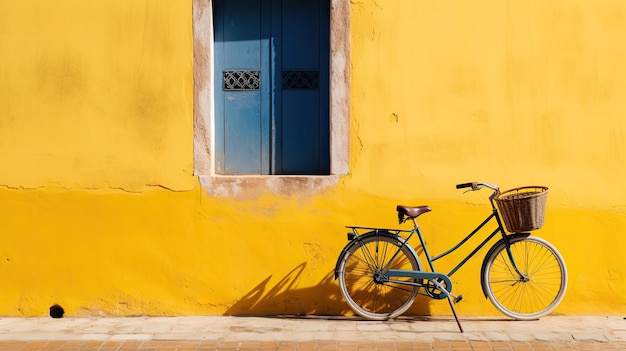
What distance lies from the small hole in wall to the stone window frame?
1.58 meters

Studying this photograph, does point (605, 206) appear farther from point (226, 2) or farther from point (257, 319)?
point (226, 2)

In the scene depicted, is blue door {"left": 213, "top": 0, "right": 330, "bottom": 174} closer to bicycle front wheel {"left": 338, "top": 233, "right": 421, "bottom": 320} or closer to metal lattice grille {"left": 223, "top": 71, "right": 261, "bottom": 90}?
metal lattice grille {"left": 223, "top": 71, "right": 261, "bottom": 90}

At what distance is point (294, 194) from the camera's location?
6.52 metres

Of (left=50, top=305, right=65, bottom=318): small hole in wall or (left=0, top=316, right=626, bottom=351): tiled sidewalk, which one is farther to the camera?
(left=50, top=305, right=65, bottom=318): small hole in wall

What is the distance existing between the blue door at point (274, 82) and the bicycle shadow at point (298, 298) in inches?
36.8

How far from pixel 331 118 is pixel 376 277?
52.9 inches

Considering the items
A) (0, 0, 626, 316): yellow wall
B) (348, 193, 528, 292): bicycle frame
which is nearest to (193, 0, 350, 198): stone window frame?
(0, 0, 626, 316): yellow wall

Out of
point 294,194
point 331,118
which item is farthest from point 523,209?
point 294,194

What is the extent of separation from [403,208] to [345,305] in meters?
1.02

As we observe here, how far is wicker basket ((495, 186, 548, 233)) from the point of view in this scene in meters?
5.89

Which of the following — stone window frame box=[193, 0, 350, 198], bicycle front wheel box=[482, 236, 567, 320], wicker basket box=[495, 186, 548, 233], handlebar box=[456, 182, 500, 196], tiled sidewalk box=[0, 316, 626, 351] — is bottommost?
tiled sidewalk box=[0, 316, 626, 351]

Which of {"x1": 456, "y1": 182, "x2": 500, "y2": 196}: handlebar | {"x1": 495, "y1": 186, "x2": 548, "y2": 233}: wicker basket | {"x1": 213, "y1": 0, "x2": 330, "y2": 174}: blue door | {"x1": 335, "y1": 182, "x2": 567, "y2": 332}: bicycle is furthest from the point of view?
{"x1": 213, "y1": 0, "x2": 330, "y2": 174}: blue door

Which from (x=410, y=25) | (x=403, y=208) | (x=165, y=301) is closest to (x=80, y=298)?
(x=165, y=301)

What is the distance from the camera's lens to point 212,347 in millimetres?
5598
